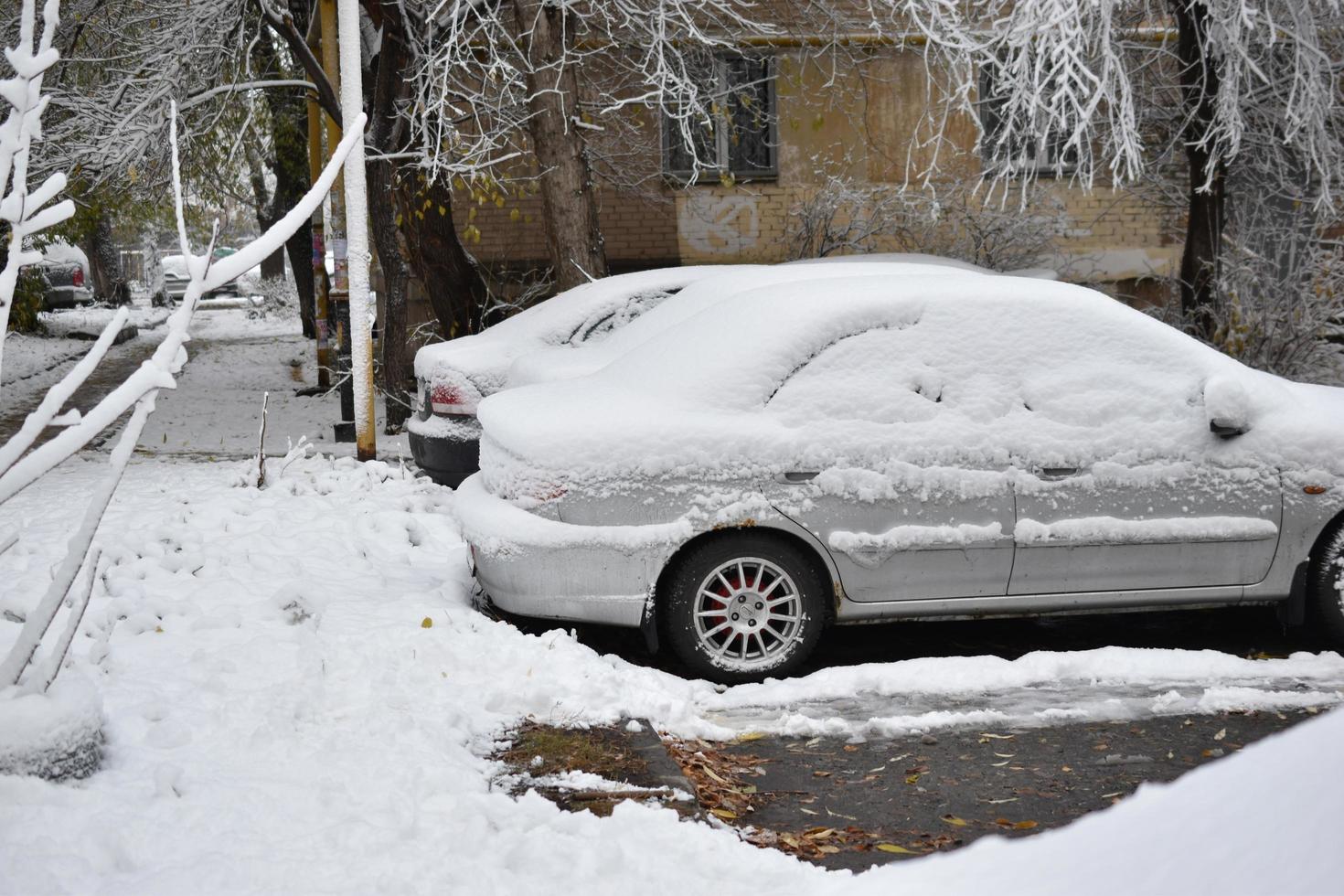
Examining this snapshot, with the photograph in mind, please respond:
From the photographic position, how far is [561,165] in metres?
11.0

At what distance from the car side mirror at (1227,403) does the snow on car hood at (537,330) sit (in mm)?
4060

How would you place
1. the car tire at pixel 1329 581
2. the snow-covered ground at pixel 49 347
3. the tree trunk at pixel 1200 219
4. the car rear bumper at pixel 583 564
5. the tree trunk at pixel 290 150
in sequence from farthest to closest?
the tree trunk at pixel 290 150, the snow-covered ground at pixel 49 347, the tree trunk at pixel 1200 219, the car tire at pixel 1329 581, the car rear bumper at pixel 583 564

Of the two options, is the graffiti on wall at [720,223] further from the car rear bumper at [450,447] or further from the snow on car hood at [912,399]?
the snow on car hood at [912,399]

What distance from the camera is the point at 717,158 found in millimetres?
17406

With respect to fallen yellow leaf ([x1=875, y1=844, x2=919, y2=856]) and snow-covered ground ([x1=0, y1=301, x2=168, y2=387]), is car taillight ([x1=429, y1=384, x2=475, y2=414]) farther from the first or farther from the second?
snow-covered ground ([x1=0, y1=301, x2=168, y2=387])

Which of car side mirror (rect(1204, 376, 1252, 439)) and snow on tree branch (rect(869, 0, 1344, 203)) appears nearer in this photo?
car side mirror (rect(1204, 376, 1252, 439))

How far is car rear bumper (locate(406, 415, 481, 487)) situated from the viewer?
848cm

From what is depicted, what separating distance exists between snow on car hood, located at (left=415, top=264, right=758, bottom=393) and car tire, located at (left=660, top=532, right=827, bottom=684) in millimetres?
3405

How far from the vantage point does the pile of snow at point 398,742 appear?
178cm

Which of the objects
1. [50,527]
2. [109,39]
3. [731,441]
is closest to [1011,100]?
[731,441]

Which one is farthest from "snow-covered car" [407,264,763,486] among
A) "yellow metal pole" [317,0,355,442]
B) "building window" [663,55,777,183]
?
"building window" [663,55,777,183]

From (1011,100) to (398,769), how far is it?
7.38 meters

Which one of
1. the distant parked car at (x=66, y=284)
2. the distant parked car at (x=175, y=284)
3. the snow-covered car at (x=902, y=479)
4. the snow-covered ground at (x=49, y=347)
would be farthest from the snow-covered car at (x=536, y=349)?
the distant parked car at (x=175, y=284)

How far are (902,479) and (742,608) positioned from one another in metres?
0.87
